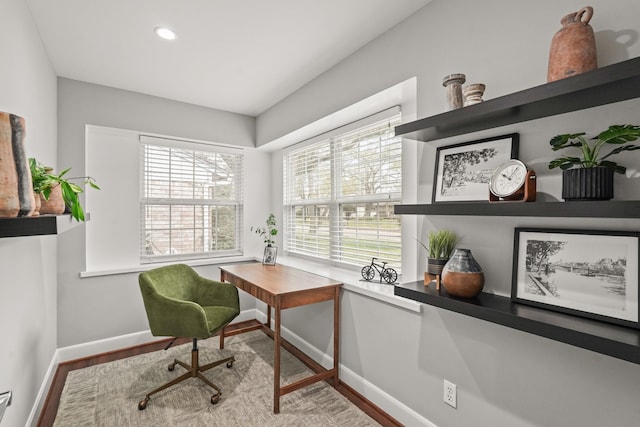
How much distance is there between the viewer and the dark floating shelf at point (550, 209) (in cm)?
95

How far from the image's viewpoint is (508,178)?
4.51ft

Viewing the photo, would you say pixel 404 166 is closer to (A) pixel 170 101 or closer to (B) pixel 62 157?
(A) pixel 170 101

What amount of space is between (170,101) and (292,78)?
141 cm

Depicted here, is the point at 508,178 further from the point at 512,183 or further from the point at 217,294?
the point at 217,294

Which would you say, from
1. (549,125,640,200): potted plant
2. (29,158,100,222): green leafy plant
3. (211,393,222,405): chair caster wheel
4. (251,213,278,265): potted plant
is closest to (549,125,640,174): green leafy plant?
(549,125,640,200): potted plant

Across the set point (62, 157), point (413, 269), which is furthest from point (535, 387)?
point (62, 157)

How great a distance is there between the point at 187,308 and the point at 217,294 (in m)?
Result: 0.57

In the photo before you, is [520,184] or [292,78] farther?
[292,78]

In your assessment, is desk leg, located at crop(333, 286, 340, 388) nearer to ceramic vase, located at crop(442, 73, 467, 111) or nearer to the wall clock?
the wall clock

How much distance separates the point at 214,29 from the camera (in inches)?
83.0

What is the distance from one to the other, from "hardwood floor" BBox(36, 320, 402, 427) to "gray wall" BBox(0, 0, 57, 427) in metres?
0.19

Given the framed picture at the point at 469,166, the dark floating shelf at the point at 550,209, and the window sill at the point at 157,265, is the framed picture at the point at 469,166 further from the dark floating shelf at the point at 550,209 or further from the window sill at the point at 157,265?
the window sill at the point at 157,265

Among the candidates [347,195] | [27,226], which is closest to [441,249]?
[347,195]

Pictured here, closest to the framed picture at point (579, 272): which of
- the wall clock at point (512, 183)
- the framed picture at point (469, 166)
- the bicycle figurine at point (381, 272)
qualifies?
the wall clock at point (512, 183)
